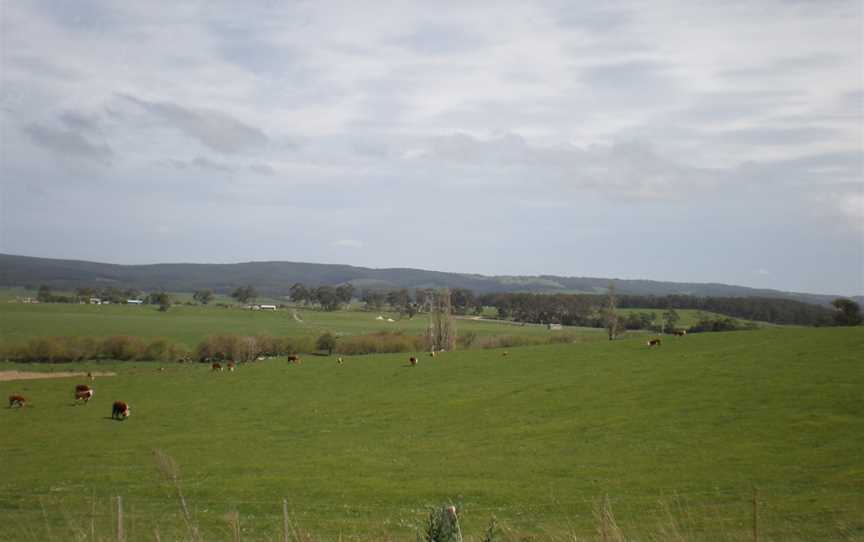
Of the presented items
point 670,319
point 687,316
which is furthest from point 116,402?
point 687,316

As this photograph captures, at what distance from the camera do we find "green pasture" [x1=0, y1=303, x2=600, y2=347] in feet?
347

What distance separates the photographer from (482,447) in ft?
97.9

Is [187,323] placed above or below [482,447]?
below

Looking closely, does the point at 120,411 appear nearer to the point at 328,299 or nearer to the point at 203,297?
the point at 328,299

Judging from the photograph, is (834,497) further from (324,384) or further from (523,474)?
(324,384)

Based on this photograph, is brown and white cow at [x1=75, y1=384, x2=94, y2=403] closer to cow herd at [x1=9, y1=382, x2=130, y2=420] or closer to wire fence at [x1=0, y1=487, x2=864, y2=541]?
cow herd at [x1=9, y1=382, x2=130, y2=420]

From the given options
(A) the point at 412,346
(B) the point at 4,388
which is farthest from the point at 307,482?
(A) the point at 412,346

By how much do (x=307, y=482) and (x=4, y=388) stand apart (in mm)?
42611

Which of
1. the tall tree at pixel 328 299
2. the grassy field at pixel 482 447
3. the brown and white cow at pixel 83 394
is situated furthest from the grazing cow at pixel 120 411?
the tall tree at pixel 328 299

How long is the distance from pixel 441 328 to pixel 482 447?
202 feet

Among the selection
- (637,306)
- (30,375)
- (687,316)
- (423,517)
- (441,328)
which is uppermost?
(637,306)

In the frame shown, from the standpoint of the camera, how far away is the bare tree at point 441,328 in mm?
89562

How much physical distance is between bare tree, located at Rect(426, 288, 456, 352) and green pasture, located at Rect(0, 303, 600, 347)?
44.6 ft

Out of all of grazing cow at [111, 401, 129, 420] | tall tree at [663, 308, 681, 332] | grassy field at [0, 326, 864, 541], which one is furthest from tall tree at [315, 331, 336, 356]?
tall tree at [663, 308, 681, 332]
